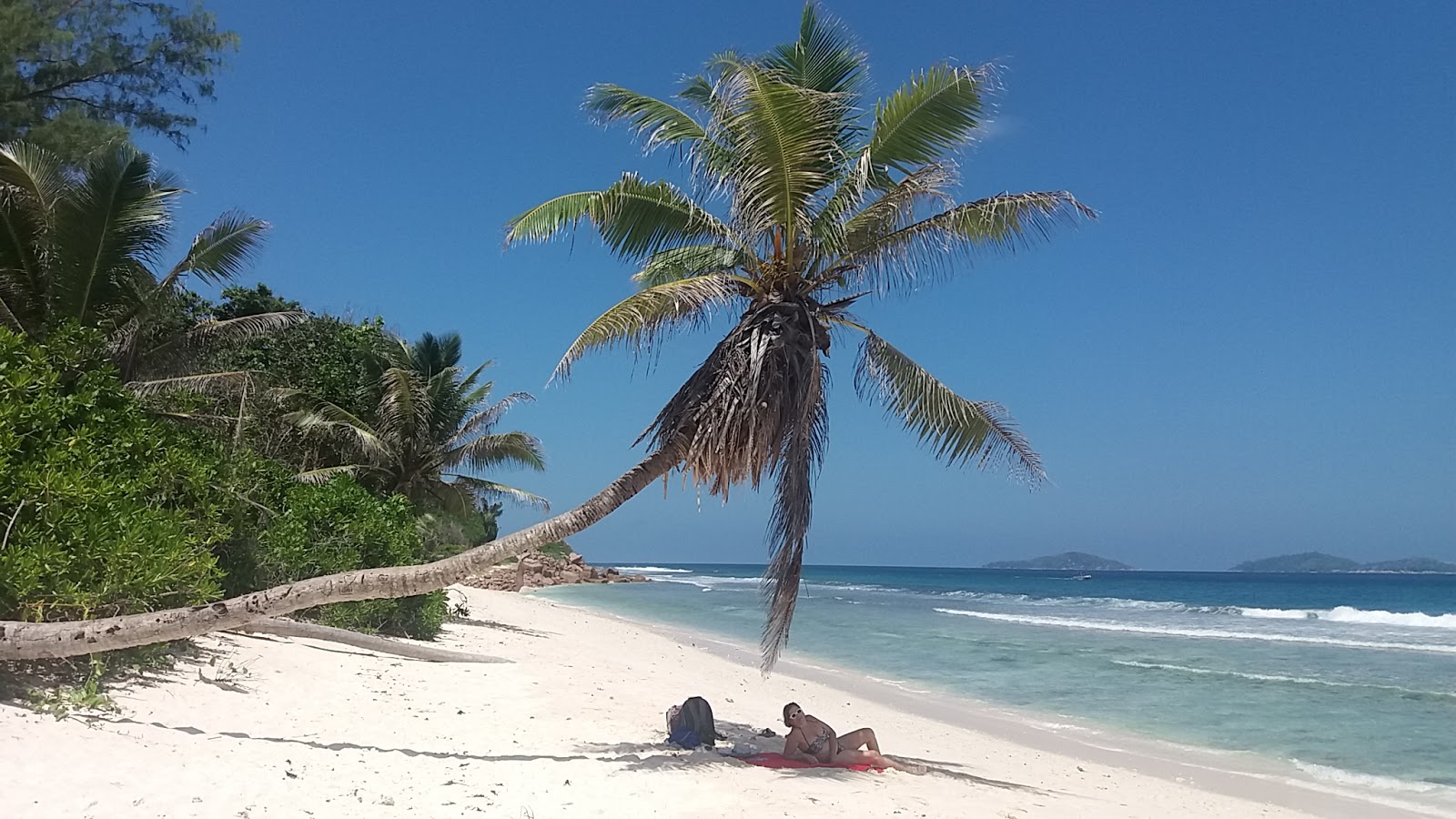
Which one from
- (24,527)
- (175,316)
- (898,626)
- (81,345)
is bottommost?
(898,626)

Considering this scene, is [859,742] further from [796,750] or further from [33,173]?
[33,173]

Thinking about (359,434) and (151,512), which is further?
(359,434)

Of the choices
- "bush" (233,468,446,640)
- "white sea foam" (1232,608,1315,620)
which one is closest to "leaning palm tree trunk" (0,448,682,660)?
"bush" (233,468,446,640)

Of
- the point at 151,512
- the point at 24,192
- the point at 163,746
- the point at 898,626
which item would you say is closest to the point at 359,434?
the point at 24,192

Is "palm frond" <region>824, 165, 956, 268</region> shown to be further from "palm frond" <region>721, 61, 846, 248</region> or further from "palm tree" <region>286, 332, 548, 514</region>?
"palm tree" <region>286, 332, 548, 514</region>

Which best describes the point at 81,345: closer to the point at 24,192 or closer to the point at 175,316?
the point at 24,192

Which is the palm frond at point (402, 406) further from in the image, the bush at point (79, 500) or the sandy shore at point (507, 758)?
the bush at point (79, 500)

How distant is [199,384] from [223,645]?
20.7ft

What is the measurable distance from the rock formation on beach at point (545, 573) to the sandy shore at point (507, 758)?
24714 mm

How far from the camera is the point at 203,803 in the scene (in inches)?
200

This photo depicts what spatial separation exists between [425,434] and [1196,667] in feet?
56.0

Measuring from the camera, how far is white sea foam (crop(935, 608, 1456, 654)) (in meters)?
23.4

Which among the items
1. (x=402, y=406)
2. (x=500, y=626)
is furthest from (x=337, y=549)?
(x=402, y=406)

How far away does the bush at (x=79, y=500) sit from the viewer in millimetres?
6406
